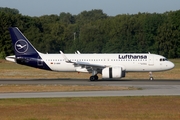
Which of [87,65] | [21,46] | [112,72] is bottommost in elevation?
[112,72]

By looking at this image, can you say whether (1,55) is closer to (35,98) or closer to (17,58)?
(17,58)

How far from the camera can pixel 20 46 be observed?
5088 centimetres

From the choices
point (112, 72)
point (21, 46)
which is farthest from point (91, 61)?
point (21, 46)

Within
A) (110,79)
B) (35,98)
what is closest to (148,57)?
(110,79)

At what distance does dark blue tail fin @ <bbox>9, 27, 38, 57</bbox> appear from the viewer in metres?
50.8

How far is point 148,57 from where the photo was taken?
49656mm

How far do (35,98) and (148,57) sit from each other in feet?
69.7

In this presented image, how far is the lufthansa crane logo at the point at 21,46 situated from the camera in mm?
50844

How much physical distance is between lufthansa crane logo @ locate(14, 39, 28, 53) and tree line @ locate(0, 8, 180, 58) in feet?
172

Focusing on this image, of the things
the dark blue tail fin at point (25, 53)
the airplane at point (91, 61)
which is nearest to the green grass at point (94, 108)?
the airplane at point (91, 61)

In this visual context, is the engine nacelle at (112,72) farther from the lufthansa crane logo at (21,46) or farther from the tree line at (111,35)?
the tree line at (111,35)

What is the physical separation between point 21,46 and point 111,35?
224ft

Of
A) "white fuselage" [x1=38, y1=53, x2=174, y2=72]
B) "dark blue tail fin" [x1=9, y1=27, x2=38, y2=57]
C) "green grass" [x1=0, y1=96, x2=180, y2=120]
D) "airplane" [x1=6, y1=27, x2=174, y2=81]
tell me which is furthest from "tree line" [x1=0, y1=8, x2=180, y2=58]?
"green grass" [x1=0, y1=96, x2=180, y2=120]

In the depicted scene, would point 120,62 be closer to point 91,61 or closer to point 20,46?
point 91,61
